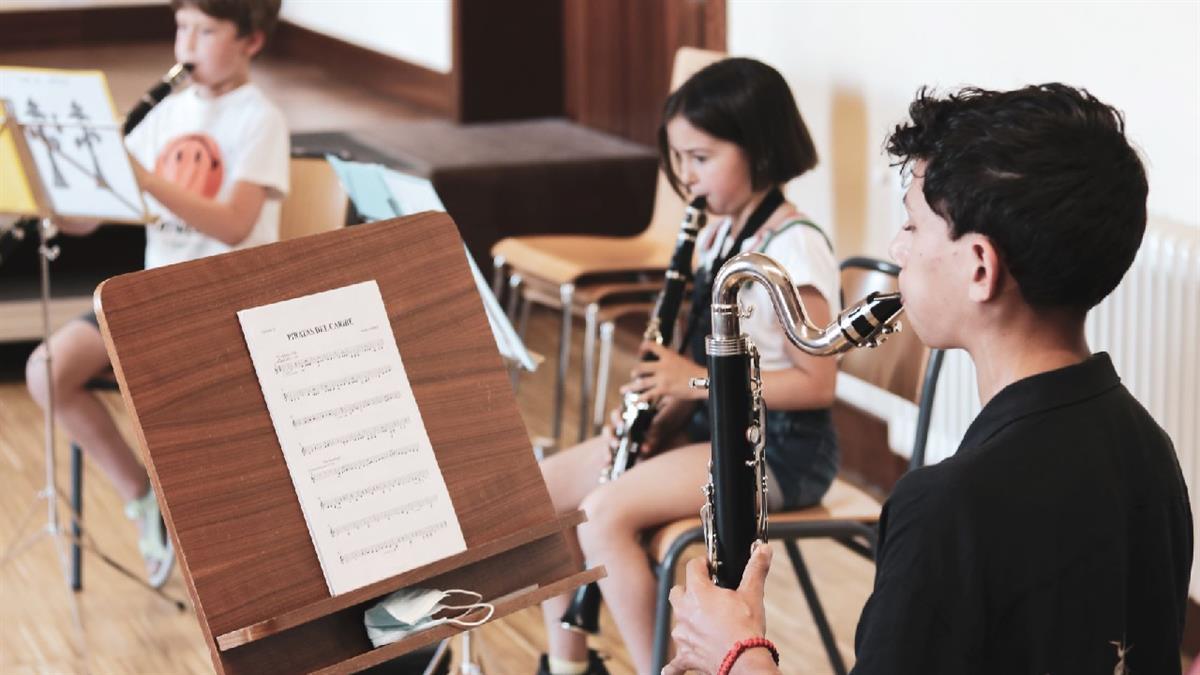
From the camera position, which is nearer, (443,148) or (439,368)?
(439,368)

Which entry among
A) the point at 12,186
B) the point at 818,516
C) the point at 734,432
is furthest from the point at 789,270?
the point at 12,186

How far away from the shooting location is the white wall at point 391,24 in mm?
6172

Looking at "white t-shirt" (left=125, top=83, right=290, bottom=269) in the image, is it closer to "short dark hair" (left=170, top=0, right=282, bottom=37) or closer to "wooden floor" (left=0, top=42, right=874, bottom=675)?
"short dark hair" (left=170, top=0, right=282, bottom=37)

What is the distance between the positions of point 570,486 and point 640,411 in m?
0.20

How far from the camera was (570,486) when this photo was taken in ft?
8.18

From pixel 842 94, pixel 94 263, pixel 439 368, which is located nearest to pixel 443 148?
pixel 94 263

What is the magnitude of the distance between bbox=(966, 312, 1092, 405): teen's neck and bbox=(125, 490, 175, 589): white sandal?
7.37ft

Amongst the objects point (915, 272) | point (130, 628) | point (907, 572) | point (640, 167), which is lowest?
point (130, 628)

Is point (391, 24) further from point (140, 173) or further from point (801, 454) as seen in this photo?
point (801, 454)

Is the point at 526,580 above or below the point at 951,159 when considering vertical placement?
below

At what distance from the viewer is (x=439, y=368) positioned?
165cm

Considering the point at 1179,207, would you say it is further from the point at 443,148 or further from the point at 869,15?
the point at 443,148

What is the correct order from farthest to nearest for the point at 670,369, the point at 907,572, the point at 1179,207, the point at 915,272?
the point at 1179,207, the point at 670,369, the point at 915,272, the point at 907,572

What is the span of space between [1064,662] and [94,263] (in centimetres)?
409
